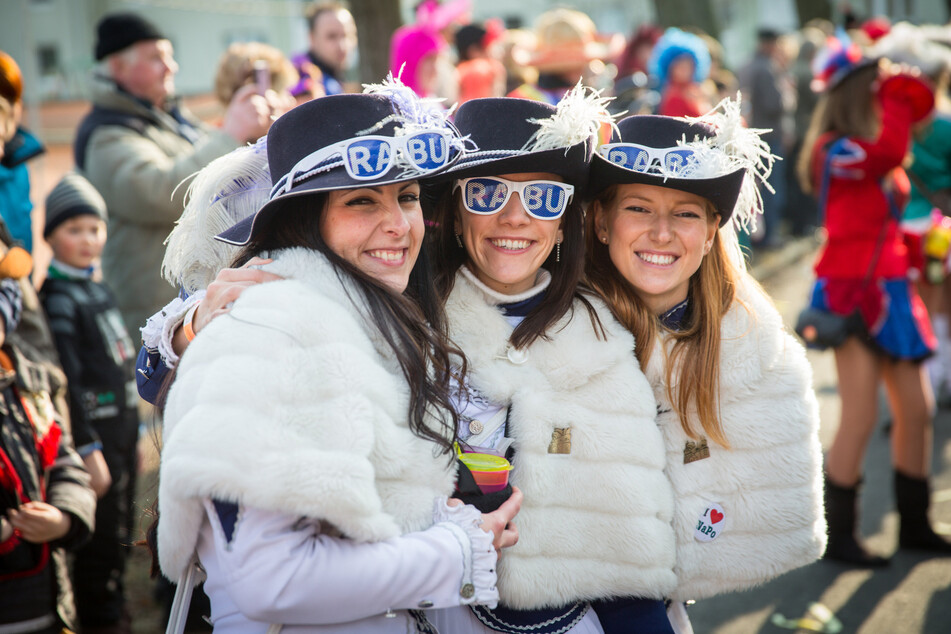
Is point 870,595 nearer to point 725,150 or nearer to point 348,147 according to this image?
point 725,150

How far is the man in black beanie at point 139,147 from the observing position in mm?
4113

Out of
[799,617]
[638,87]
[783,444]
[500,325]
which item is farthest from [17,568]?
[638,87]

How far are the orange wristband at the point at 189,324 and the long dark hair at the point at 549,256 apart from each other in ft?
2.23

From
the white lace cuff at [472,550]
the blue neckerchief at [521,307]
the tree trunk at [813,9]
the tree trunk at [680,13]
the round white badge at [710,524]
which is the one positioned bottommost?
the round white badge at [710,524]

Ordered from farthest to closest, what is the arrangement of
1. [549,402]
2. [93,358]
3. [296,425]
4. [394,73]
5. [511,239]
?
[394,73] < [93,358] < [511,239] < [549,402] < [296,425]

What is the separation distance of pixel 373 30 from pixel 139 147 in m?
Answer: 3.11

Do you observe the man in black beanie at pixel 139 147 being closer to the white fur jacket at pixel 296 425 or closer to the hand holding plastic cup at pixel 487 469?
the white fur jacket at pixel 296 425

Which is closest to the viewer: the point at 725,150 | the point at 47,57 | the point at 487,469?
the point at 487,469

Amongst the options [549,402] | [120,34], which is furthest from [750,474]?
[120,34]

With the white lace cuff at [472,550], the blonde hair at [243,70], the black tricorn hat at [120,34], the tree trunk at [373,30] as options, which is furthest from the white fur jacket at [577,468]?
the tree trunk at [373,30]

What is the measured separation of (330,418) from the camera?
184 cm

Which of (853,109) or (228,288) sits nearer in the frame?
(228,288)

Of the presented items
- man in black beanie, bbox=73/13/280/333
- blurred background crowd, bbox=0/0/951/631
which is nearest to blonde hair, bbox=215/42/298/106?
blurred background crowd, bbox=0/0/951/631

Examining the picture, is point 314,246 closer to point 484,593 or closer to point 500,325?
point 500,325
